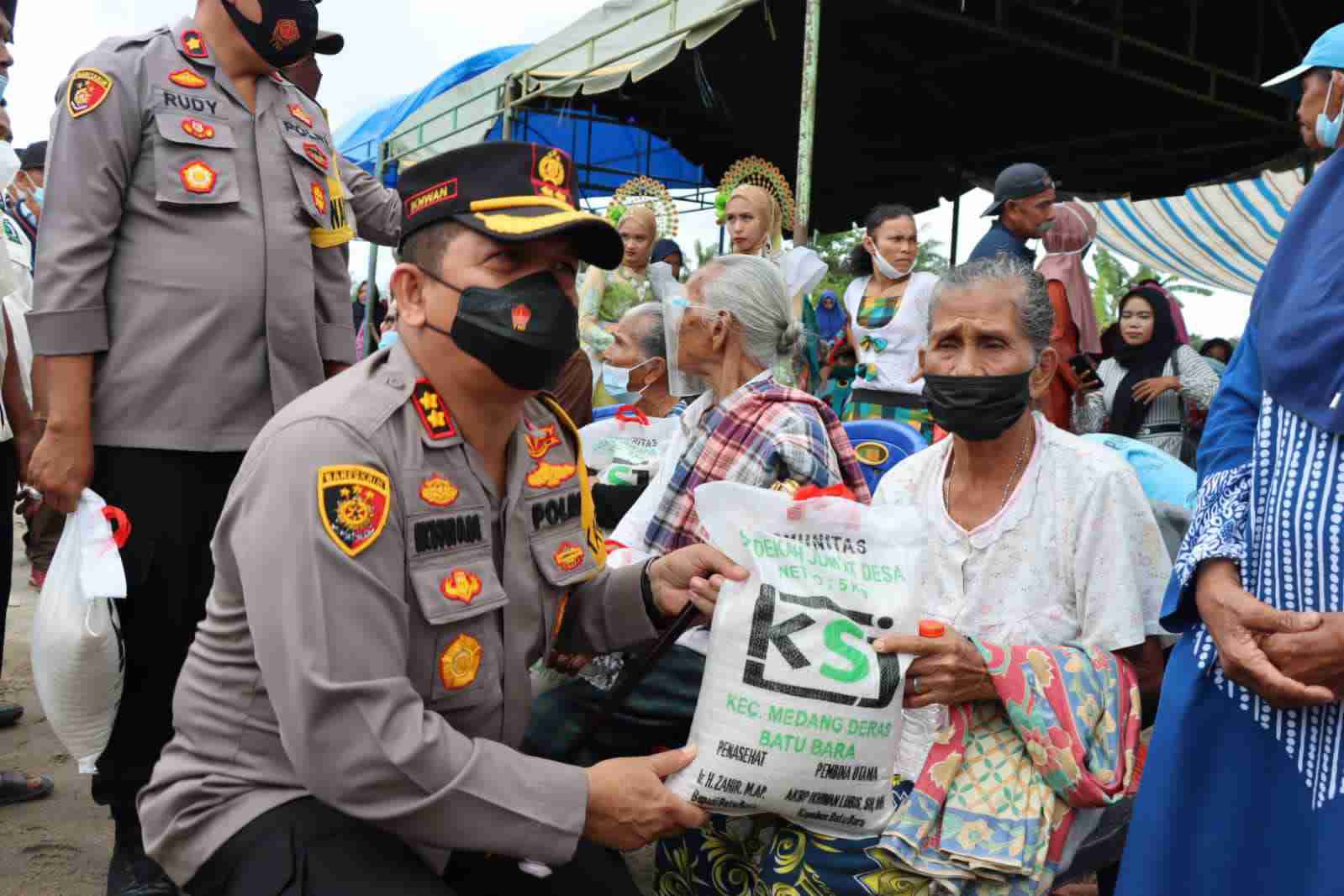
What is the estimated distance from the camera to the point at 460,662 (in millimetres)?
1528

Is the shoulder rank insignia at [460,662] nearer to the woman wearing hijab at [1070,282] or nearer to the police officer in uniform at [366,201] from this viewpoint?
the police officer in uniform at [366,201]

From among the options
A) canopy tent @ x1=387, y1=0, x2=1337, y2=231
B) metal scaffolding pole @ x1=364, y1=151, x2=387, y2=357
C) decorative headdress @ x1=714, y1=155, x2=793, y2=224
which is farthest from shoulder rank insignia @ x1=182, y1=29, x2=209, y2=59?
metal scaffolding pole @ x1=364, y1=151, x2=387, y2=357

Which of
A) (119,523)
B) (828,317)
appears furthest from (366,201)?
(828,317)

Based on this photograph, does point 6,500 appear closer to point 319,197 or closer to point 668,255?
point 319,197

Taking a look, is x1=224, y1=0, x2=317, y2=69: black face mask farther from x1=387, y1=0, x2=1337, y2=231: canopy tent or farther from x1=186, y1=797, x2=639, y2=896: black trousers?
x1=387, y1=0, x2=1337, y2=231: canopy tent

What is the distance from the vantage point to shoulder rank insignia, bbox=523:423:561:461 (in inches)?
70.1

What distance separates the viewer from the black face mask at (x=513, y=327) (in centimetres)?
154

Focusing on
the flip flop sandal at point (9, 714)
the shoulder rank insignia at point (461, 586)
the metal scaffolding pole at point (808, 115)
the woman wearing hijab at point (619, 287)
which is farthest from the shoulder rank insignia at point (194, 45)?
the metal scaffolding pole at point (808, 115)

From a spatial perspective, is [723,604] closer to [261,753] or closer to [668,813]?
[668,813]

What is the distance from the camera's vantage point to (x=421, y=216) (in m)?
1.60

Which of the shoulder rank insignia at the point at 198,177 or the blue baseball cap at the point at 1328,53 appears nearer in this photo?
the blue baseball cap at the point at 1328,53

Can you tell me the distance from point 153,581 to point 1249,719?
6.95 feet

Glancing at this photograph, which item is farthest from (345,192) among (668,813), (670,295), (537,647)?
(668,813)

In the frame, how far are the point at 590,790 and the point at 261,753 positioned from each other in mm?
466
